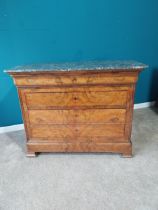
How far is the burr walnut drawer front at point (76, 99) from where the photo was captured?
1.43 meters

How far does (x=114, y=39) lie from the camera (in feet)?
7.30

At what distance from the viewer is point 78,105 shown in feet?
4.84

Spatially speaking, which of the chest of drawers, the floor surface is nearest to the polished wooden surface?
the chest of drawers

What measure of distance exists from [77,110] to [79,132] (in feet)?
0.76

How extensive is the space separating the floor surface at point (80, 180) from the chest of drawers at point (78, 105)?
11cm

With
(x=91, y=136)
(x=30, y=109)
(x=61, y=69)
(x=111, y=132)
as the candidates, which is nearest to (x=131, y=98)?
(x=111, y=132)

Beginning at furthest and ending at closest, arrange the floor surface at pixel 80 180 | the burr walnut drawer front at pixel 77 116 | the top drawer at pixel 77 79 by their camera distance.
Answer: the burr walnut drawer front at pixel 77 116, the top drawer at pixel 77 79, the floor surface at pixel 80 180

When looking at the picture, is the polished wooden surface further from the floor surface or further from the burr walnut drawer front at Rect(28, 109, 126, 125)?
the floor surface

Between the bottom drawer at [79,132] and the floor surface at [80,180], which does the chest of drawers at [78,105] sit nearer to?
the bottom drawer at [79,132]

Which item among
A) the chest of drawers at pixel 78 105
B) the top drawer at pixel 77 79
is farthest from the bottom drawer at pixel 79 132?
the top drawer at pixel 77 79

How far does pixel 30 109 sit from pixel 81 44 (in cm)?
113

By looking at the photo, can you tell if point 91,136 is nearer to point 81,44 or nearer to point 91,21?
point 81,44

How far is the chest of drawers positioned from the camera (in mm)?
1343

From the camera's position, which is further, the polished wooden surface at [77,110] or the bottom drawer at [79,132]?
the bottom drawer at [79,132]
